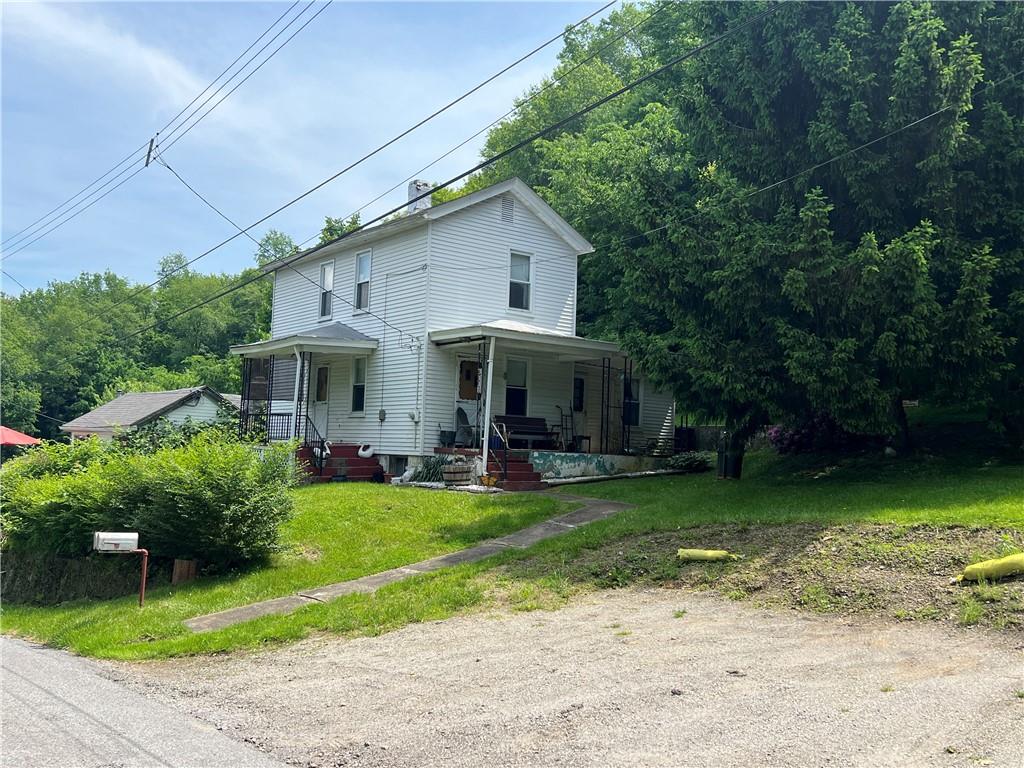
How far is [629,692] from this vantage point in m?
6.64

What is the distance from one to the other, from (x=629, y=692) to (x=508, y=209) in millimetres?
17717

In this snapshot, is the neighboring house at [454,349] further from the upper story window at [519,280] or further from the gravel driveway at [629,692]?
the gravel driveway at [629,692]

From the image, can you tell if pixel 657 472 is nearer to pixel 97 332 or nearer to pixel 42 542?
pixel 42 542

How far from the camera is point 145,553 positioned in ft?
38.3

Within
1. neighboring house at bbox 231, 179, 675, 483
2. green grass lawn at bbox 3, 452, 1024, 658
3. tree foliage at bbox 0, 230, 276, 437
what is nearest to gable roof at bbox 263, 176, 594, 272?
neighboring house at bbox 231, 179, 675, 483

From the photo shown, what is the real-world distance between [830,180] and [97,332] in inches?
2736

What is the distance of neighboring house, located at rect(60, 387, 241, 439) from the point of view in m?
36.1

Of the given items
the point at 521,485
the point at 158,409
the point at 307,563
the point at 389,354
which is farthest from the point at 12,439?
the point at 307,563

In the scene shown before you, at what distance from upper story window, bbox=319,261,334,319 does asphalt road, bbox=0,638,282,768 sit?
16.7 meters

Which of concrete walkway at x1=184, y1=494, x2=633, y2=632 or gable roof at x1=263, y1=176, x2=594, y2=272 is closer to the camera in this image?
concrete walkway at x1=184, y1=494, x2=633, y2=632

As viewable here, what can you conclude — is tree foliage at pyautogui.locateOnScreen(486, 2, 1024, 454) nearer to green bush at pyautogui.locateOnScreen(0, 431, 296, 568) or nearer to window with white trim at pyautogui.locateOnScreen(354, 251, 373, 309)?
green bush at pyautogui.locateOnScreen(0, 431, 296, 568)

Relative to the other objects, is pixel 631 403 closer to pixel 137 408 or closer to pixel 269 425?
pixel 269 425

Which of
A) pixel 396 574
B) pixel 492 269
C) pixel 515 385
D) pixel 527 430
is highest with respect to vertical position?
pixel 492 269

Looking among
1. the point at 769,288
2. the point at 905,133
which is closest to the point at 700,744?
the point at 769,288
